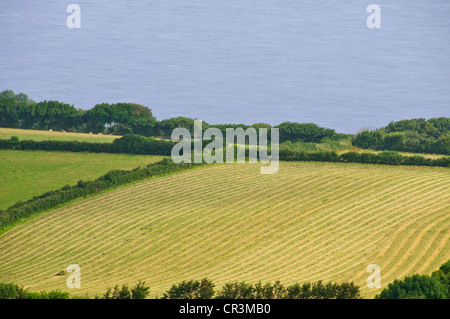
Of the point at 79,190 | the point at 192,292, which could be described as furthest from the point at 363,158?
the point at 192,292

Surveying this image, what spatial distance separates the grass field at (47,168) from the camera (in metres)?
51.1

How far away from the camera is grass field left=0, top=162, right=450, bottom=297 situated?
28234 millimetres

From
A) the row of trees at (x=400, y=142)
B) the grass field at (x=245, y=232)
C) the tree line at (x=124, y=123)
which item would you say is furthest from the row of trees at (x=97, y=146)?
the tree line at (x=124, y=123)

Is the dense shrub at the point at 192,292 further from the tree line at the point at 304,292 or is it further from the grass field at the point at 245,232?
the grass field at the point at 245,232

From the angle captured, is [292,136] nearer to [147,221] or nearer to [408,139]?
[408,139]

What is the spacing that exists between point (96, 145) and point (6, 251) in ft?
107

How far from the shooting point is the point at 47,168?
5856 centimetres

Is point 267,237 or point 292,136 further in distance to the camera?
point 292,136

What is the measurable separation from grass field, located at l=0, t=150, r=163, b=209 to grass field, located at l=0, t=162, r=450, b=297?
800 cm

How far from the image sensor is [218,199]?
43.1 meters

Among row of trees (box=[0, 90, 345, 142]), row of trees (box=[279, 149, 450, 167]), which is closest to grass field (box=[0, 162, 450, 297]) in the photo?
row of trees (box=[279, 149, 450, 167])

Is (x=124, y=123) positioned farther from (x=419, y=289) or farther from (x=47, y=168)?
(x=419, y=289)

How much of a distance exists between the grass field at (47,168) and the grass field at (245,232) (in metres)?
8.00
